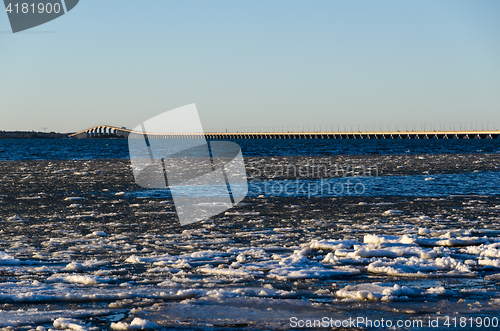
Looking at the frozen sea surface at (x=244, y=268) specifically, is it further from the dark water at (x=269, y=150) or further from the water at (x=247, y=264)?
the dark water at (x=269, y=150)

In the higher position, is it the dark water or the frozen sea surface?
the frozen sea surface

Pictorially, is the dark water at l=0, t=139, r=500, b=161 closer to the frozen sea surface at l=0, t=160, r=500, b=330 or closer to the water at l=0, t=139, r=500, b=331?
the water at l=0, t=139, r=500, b=331

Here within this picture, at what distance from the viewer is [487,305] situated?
228 inches

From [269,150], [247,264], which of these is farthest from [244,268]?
[269,150]

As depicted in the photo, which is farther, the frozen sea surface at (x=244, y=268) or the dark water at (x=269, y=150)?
the dark water at (x=269, y=150)

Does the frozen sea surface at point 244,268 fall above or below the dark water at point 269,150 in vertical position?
above

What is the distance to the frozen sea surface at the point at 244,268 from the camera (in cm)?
567

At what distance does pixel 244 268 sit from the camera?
25.4 ft

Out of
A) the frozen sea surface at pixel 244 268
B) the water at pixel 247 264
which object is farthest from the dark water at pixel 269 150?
the frozen sea surface at pixel 244 268

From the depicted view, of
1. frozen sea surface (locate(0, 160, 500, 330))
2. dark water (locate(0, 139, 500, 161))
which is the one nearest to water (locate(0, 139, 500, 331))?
frozen sea surface (locate(0, 160, 500, 330))

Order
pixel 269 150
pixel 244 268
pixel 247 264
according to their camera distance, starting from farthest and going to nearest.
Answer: pixel 269 150 < pixel 247 264 < pixel 244 268

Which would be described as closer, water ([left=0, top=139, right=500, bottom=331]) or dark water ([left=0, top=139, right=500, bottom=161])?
water ([left=0, top=139, right=500, bottom=331])

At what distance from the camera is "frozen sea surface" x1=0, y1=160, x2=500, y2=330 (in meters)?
5.67

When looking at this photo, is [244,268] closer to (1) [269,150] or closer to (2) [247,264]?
(2) [247,264]
